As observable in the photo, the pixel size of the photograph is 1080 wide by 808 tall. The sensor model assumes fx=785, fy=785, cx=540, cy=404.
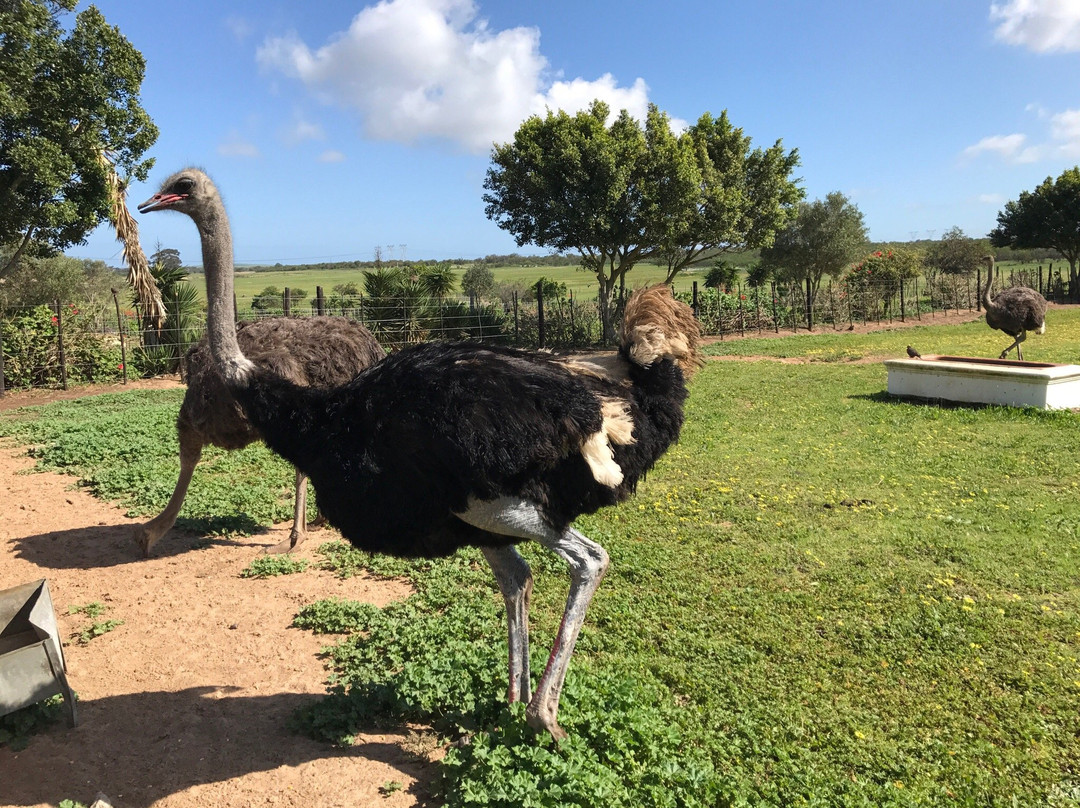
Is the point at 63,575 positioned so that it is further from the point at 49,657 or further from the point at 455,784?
the point at 455,784

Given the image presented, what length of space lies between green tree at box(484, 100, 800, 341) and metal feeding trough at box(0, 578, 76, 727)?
16.3 meters

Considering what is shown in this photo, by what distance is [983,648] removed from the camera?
3.86 m

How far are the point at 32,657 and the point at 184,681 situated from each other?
2.42 ft

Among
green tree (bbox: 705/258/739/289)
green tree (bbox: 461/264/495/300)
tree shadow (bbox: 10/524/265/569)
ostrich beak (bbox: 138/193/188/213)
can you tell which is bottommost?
tree shadow (bbox: 10/524/265/569)

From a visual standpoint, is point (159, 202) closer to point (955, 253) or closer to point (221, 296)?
point (221, 296)

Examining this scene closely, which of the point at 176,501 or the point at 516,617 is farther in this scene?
the point at 176,501

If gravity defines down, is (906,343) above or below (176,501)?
above

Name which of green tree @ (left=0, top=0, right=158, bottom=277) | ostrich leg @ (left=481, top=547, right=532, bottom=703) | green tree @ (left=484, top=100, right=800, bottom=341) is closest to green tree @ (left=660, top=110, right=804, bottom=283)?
green tree @ (left=484, top=100, right=800, bottom=341)

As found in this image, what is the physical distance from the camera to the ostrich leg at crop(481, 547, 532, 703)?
3145 mm

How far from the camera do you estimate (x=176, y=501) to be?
201 inches

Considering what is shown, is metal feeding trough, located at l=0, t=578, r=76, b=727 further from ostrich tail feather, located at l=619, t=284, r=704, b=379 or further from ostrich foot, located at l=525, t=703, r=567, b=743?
ostrich tail feather, located at l=619, t=284, r=704, b=379

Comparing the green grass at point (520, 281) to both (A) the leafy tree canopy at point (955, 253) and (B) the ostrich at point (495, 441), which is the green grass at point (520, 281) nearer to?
(A) the leafy tree canopy at point (955, 253)

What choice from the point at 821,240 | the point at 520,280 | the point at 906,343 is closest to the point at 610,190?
the point at 906,343

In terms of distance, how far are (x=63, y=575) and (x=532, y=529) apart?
3.66m
